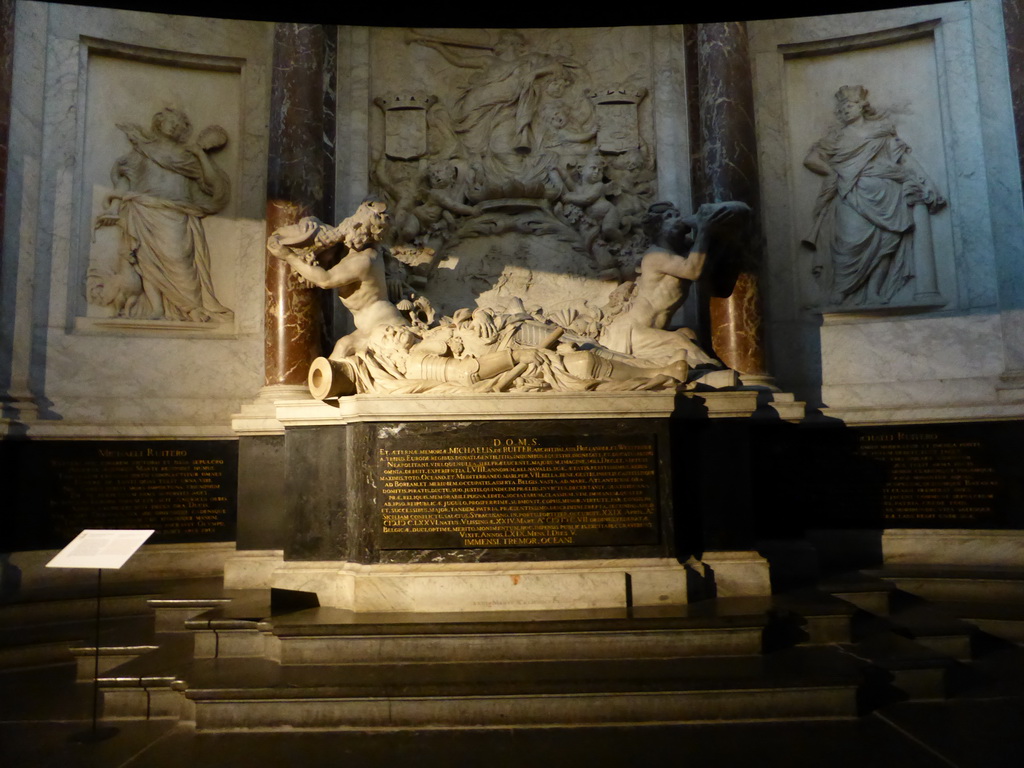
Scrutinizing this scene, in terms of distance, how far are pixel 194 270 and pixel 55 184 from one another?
1449 mm

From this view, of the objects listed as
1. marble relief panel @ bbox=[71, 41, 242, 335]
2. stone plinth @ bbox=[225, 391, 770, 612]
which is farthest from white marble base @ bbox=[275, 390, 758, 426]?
marble relief panel @ bbox=[71, 41, 242, 335]

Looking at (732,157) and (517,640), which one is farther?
(732,157)

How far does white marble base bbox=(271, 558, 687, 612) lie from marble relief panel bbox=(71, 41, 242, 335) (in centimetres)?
391

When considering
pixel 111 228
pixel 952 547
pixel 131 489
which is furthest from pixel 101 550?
pixel 952 547

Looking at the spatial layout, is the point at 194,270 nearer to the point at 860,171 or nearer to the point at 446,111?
the point at 446,111

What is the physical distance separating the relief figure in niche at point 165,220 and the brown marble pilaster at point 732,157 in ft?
16.3

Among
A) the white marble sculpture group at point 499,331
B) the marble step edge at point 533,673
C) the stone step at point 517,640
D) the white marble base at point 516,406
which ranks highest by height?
the white marble sculpture group at point 499,331

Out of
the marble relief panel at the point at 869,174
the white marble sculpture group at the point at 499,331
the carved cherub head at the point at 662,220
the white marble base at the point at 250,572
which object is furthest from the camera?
the marble relief panel at the point at 869,174

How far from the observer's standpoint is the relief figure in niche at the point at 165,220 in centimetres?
770

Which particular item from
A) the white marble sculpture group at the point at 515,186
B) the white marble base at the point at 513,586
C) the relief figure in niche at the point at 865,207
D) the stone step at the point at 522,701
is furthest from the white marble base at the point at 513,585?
the relief figure in niche at the point at 865,207

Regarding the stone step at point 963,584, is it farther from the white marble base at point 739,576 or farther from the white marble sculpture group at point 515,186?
the white marble sculpture group at point 515,186

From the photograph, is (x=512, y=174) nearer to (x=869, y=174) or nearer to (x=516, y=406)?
(x=869, y=174)

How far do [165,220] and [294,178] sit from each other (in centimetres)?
161

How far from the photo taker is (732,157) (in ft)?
24.7
